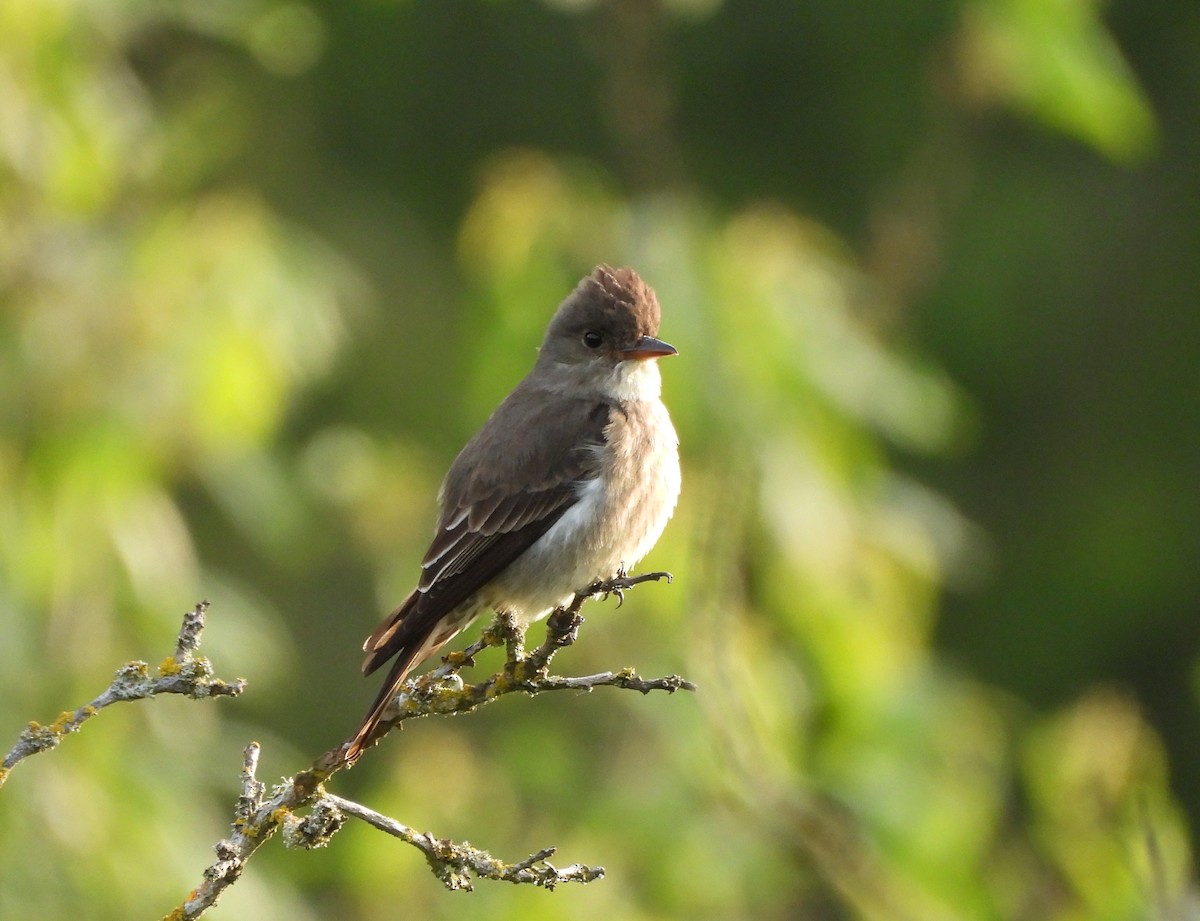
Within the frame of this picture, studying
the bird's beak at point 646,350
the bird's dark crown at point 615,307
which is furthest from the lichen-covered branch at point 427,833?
the bird's dark crown at point 615,307

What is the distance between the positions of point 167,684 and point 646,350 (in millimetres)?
2755

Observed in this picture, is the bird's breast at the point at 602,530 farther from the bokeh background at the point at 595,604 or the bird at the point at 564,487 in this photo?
the bokeh background at the point at 595,604

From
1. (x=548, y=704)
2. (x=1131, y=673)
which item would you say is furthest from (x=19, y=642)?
(x=1131, y=673)

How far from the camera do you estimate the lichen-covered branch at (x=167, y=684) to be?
Result: 9.45 ft

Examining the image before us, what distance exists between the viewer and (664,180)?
7.71 meters

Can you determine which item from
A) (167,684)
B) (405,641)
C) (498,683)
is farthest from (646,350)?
(167,684)

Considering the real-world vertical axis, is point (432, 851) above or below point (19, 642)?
below

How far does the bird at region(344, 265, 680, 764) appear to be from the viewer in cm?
496

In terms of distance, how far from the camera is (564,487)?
5203 mm

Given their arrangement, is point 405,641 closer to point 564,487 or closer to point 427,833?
point 564,487

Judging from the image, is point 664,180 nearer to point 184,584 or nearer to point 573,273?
point 573,273

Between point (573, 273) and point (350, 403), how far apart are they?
596cm

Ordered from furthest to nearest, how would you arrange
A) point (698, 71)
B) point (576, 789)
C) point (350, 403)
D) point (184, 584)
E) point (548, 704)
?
point (698, 71)
point (350, 403)
point (548, 704)
point (576, 789)
point (184, 584)

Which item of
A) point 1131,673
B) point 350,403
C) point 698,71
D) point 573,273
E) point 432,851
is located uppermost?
point 698,71
